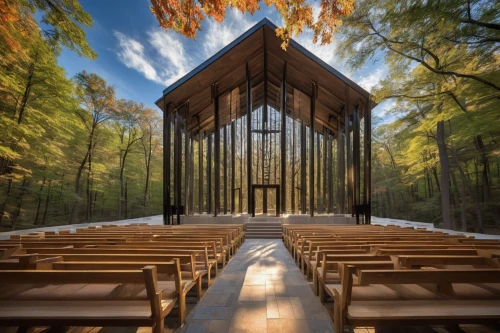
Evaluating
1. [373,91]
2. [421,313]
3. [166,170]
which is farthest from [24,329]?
[373,91]

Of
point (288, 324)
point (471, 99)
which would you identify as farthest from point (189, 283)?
point (471, 99)

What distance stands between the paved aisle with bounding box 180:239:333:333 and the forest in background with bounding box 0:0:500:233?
17.3 ft

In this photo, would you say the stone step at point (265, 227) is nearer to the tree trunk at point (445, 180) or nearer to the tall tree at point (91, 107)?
the tree trunk at point (445, 180)

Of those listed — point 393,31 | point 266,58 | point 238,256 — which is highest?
point 266,58

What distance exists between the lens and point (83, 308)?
1719mm

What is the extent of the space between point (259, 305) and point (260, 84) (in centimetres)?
1431

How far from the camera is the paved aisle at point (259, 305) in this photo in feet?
7.34

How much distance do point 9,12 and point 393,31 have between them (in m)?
8.24

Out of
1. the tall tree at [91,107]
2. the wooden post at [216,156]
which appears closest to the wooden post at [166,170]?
the wooden post at [216,156]

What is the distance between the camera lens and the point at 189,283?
2.49 metres

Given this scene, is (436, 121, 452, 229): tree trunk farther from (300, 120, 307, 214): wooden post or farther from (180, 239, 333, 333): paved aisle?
(180, 239, 333, 333): paved aisle

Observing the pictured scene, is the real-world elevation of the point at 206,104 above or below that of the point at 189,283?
above

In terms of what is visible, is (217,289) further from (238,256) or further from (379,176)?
(379,176)

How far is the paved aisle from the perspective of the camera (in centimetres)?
224
